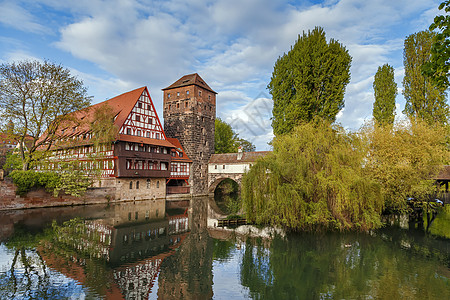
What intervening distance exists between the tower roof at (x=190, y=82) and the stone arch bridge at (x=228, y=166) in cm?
1044

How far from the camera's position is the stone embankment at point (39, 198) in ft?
72.4

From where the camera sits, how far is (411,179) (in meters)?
19.4

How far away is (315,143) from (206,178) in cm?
2799

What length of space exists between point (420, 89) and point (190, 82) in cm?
2723

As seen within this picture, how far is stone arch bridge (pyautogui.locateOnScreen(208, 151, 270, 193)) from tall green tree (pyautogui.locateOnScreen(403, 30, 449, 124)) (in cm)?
1750

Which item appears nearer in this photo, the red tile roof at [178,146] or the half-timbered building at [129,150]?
the half-timbered building at [129,150]

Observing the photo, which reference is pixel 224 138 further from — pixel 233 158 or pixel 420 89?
pixel 420 89

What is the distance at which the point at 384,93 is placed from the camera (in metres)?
30.9

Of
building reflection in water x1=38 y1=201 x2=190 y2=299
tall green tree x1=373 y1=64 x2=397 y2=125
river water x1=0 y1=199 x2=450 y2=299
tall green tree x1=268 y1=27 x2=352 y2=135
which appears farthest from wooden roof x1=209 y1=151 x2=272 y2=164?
river water x1=0 y1=199 x2=450 y2=299

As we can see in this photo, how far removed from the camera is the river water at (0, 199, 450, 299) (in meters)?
8.71

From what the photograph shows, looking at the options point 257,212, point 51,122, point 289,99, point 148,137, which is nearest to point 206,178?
point 148,137

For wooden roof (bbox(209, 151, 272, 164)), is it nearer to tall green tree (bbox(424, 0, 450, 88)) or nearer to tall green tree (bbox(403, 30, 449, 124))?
tall green tree (bbox(403, 30, 449, 124))

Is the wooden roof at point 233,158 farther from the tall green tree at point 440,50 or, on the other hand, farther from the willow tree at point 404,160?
the tall green tree at point 440,50

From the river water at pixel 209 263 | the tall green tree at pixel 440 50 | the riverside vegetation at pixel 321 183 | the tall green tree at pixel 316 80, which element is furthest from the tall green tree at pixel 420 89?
the tall green tree at pixel 440 50
